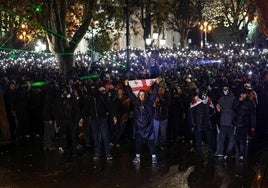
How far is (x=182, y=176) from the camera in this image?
9516 millimetres

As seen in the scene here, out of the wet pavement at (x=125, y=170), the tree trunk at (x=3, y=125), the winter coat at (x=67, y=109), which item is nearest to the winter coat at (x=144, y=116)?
the wet pavement at (x=125, y=170)

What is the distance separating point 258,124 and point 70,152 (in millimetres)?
5129

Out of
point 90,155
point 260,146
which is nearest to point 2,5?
point 90,155

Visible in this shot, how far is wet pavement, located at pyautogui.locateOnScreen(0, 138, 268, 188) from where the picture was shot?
9125mm

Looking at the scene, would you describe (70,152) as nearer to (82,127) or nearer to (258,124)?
(82,127)

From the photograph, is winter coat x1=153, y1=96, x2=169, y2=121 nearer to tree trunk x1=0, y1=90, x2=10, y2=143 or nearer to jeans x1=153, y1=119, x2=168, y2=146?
jeans x1=153, y1=119, x2=168, y2=146

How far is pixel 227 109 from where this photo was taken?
10.7 m

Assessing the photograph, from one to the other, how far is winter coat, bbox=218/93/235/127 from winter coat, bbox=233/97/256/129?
0.12 metres

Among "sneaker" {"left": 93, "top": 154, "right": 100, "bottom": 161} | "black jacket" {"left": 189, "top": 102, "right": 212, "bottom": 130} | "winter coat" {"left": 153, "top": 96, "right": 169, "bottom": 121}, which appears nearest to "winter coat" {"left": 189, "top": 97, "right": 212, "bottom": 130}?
"black jacket" {"left": 189, "top": 102, "right": 212, "bottom": 130}

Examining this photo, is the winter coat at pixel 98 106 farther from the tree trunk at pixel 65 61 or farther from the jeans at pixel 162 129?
the tree trunk at pixel 65 61

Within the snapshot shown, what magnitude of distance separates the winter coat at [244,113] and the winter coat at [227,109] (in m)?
0.12

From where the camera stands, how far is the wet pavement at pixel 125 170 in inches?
359

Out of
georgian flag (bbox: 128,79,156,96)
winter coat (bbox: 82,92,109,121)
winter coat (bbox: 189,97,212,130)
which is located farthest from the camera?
georgian flag (bbox: 128,79,156,96)

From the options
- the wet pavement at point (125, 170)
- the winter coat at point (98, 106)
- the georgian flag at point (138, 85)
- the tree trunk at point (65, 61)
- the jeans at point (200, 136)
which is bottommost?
the wet pavement at point (125, 170)
